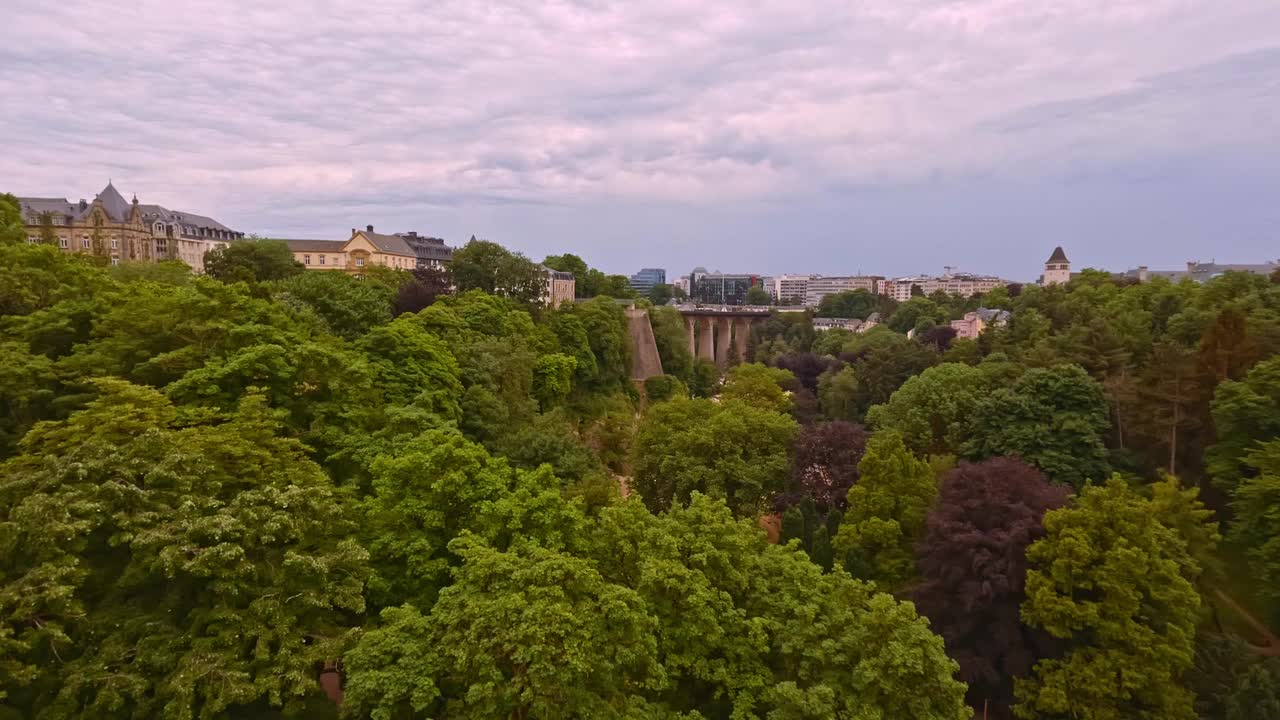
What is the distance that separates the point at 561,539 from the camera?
12.6m

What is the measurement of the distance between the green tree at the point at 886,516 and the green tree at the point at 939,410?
21.8 feet

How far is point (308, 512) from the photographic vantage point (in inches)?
441

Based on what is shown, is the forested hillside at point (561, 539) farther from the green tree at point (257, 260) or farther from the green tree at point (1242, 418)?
the green tree at point (257, 260)

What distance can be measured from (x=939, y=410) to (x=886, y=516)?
924 centimetres

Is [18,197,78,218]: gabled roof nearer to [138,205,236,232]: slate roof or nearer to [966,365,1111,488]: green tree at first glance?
[138,205,236,232]: slate roof

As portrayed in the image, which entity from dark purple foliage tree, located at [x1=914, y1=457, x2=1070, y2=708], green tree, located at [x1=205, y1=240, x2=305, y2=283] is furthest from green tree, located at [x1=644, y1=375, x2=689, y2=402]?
dark purple foliage tree, located at [x1=914, y1=457, x2=1070, y2=708]

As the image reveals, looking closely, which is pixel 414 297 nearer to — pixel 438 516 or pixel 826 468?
pixel 826 468

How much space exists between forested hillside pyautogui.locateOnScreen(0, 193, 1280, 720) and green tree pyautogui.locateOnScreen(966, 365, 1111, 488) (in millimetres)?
102

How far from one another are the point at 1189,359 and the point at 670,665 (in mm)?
19815

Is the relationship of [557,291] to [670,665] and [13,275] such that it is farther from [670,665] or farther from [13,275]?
[670,665]

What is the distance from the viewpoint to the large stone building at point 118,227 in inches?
1871

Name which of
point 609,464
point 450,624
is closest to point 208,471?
point 450,624

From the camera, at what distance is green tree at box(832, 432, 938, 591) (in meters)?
17.7

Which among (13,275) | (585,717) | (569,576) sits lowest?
(585,717)
